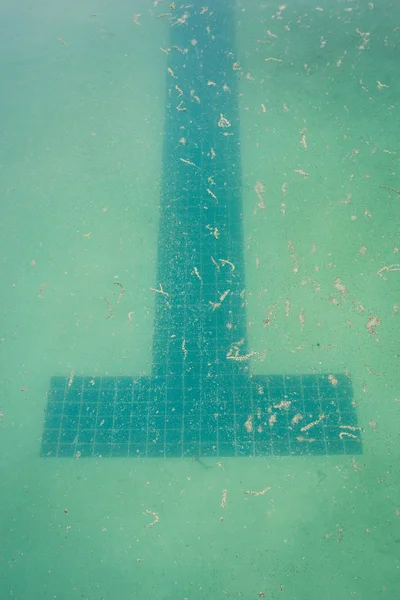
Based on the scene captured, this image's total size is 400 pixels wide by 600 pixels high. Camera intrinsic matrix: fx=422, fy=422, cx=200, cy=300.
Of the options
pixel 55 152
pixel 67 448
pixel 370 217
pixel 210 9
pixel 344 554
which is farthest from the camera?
pixel 210 9

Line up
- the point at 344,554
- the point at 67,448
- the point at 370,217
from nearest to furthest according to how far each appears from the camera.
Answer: the point at 344,554 → the point at 67,448 → the point at 370,217

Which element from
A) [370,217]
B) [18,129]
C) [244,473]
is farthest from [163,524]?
[18,129]

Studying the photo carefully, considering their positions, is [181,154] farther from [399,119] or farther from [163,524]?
[163,524]

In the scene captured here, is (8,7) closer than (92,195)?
No

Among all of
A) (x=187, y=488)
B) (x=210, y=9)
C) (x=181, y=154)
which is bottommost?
(x=187, y=488)

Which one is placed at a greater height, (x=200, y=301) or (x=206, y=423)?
(x=200, y=301)

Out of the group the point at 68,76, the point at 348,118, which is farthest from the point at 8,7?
the point at 348,118

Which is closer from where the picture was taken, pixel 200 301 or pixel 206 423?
pixel 206 423

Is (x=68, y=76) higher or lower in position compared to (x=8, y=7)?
lower
